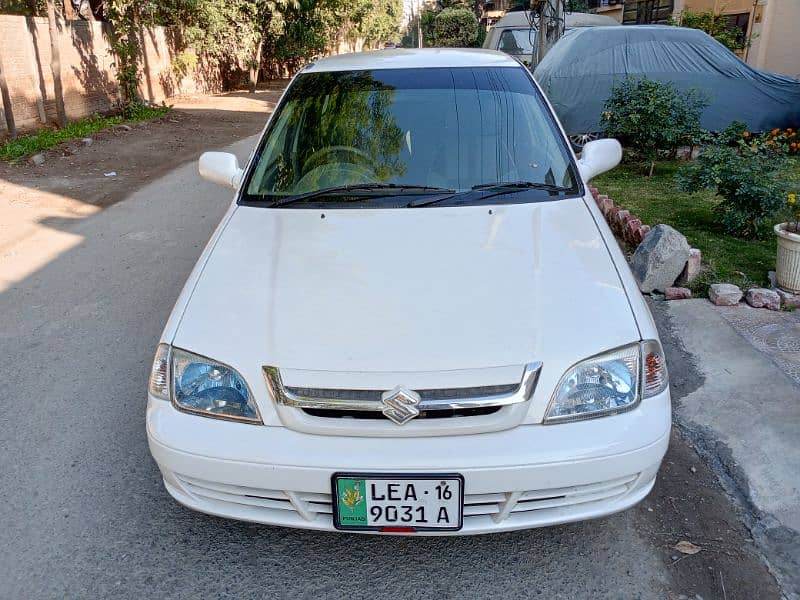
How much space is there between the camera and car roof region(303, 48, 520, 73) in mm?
3561

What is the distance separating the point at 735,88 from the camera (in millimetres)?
8836

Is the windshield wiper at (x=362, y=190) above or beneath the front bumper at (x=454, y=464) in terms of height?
above

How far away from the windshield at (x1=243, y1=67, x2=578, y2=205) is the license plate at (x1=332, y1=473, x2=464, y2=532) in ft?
4.50

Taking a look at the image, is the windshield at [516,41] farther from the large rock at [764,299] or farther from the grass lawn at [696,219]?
the large rock at [764,299]

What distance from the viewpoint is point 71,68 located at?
13133 mm

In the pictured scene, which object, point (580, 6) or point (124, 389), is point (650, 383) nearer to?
point (124, 389)

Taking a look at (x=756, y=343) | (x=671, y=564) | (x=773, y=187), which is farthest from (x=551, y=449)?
(x=773, y=187)

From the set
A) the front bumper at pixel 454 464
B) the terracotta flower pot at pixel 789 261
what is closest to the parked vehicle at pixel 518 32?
the terracotta flower pot at pixel 789 261

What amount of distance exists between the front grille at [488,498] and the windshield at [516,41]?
548 inches

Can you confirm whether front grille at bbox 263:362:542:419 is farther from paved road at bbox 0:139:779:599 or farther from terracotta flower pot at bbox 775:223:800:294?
terracotta flower pot at bbox 775:223:800:294

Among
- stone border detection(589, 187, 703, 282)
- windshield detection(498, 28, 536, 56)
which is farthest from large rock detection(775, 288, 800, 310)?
windshield detection(498, 28, 536, 56)

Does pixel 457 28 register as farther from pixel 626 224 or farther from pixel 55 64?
pixel 626 224

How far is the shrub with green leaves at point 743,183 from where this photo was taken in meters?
5.19

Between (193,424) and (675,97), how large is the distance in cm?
753
